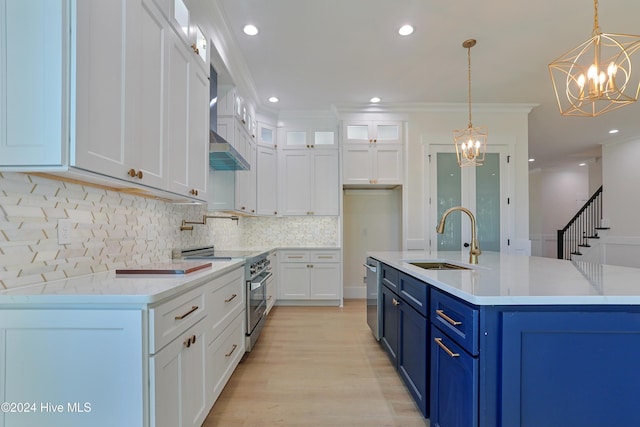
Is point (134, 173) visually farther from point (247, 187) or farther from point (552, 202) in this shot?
point (552, 202)

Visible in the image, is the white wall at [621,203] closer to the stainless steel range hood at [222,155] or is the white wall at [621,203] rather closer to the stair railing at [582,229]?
the stair railing at [582,229]

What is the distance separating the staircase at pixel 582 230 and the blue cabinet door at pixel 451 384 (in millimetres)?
7159

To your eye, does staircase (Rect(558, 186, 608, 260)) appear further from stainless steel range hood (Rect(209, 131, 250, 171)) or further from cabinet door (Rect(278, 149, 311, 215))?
stainless steel range hood (Rect(209, 131, 250, 171))

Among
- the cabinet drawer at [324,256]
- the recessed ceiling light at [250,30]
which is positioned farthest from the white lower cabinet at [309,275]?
the recessed ceiling light at [250,30]

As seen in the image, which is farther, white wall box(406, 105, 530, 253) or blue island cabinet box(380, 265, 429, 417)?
white wall box(406, 105, 530, 253)

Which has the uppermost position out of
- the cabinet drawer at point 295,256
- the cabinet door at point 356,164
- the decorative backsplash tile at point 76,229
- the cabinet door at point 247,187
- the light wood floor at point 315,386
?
the cabinet door at point 356,164

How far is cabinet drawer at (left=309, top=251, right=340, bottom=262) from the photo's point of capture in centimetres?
433

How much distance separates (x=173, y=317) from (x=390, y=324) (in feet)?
5.78

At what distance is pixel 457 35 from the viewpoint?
277 cm

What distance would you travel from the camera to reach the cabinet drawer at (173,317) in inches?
43.7

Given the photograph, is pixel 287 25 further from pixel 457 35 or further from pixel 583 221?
pixel 583 221

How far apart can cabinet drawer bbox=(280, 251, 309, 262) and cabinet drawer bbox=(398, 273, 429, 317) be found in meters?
2.38

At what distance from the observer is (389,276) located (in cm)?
240

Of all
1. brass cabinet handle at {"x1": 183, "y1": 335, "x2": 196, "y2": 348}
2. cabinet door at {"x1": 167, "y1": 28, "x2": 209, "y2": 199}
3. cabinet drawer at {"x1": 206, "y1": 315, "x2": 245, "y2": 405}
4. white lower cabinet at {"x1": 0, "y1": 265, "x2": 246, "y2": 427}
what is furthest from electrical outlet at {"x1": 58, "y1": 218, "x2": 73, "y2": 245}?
cabinet drawer at {"x1": 206, "y1": 315, "x2": 245, "y2": 405}
